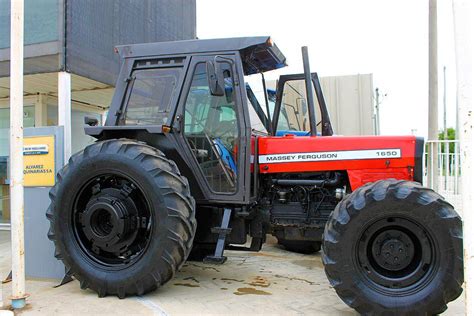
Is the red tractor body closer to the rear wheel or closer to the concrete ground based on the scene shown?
the concrete ground

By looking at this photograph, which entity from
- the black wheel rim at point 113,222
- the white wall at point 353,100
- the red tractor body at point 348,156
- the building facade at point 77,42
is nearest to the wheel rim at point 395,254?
the red tractor body at point 348,156

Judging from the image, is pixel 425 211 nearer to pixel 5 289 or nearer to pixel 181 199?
pixel 181 199

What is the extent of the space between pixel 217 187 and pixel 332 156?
119cm

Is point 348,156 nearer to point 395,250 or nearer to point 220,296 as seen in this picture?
point 395,250

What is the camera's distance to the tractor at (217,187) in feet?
11.6

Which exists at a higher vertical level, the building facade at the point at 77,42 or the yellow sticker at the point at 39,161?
the building facade at the point at 77,42

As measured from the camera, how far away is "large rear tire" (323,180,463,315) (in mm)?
3322

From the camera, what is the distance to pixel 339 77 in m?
9.34

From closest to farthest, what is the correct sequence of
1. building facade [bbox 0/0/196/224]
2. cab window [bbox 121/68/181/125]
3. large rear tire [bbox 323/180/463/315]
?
1. large rear tire [bbox 323/180/463/315]
2. cab window [bbox 121/68/181/125]
3. building facade [bbox 0/0/196/224]

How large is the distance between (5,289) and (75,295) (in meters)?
0.97

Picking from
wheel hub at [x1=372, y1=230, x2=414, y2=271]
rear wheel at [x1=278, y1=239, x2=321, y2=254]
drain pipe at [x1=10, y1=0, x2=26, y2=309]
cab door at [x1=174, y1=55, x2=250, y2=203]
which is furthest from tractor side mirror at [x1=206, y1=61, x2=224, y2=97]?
rear wheel at [x1=278, y1=239, x2=321, y2=254]

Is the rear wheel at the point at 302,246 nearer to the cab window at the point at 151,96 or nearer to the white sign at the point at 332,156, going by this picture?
the white sign at the point at 332,156

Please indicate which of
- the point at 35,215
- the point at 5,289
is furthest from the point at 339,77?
the point at 5,289

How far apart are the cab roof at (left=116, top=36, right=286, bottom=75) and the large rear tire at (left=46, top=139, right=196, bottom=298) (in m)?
1.03
